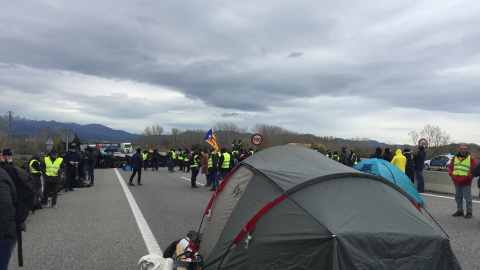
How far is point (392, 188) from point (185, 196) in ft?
31.7

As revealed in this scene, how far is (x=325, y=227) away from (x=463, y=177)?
7355 millimetres

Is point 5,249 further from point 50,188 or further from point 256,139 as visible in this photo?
point 256,139

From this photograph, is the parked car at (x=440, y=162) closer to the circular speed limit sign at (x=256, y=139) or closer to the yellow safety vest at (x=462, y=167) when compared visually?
the circular speed limit sign at (x=256, y=139)

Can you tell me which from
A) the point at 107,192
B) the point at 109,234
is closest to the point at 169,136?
the point at 107,192

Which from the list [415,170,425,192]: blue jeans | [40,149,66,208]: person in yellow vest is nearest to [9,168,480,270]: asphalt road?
[40,149,66,208]: person in yellow vest

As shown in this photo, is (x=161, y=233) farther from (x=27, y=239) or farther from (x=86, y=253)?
(x=27, y=239)

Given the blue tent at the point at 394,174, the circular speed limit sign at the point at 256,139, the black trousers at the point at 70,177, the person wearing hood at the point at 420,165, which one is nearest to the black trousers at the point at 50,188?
the black trousers at the point at 70,177

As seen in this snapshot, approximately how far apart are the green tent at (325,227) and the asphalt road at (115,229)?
1.87 m

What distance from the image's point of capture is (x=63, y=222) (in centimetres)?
866

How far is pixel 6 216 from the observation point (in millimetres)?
3984

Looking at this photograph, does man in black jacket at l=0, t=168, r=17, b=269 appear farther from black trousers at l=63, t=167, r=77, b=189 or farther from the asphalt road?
black trousers at l=63, t=167, r=77, b=189

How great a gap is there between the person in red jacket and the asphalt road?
0.38m

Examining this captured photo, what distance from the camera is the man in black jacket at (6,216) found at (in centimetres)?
394

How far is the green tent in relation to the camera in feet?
12.8
